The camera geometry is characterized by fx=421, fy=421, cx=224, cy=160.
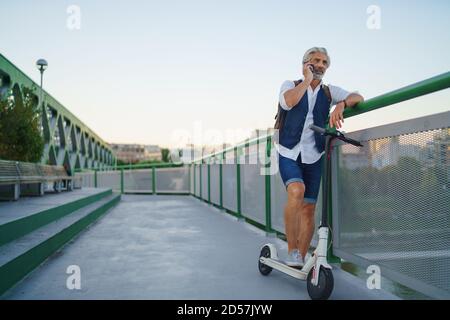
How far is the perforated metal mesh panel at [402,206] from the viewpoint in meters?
2.35

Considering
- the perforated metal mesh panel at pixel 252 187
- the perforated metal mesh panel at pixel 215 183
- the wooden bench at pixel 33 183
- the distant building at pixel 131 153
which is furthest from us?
the distant building at pixel 131 153

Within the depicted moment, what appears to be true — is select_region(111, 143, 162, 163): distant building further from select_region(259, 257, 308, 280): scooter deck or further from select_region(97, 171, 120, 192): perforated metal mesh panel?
select_region(259, 257, 308, 280): scooter deck

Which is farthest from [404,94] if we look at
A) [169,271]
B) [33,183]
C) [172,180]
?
[172,180]

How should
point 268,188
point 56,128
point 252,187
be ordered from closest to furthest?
point 268,188 → point 252,187 → point 56,128

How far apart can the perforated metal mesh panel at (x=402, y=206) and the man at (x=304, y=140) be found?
0.35 metres

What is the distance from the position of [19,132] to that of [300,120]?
10522 millimetres

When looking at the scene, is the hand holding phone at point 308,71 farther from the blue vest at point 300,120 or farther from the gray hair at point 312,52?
the blue vest at point 300,120

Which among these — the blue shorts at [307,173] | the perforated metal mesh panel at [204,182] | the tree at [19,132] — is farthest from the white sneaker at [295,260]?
the tree at [19,132]

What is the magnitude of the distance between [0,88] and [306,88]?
87.4ft

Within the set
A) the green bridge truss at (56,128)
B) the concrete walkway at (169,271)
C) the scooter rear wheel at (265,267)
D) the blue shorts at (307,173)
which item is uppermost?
the green bridge truss at (56,128)

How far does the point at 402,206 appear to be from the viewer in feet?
8.78

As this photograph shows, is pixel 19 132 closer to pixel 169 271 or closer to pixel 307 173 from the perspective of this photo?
pixel 169 271
